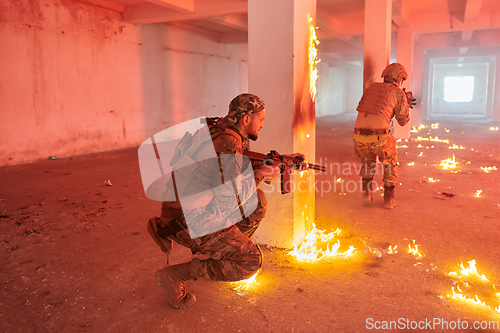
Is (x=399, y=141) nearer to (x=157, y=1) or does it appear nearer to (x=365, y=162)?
(x=365, y=162)

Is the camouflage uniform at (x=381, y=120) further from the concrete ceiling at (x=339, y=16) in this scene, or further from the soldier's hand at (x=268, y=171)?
the concrete ceiling at (x=339, y=16)

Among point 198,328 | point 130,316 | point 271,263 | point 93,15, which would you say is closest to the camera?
point 198,328

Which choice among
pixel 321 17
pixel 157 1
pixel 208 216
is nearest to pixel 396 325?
pixel 208 216

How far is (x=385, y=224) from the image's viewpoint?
12.6 ft

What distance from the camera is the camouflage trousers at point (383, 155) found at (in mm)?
4254

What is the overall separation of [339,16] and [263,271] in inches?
389

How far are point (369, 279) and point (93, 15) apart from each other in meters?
8.36

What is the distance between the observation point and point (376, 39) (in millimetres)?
7227

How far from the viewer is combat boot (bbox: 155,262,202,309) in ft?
7.37

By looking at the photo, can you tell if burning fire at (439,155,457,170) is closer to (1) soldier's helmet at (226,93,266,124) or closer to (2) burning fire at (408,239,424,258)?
(2) burning fire at (408,239,424,258)

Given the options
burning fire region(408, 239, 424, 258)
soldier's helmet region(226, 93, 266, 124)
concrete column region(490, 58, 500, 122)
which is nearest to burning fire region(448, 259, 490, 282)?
burning fire region(408, 239, 424, 258)

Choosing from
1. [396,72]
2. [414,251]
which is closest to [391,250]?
[414,251]

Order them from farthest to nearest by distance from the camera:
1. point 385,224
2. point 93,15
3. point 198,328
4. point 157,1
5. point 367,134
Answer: point 93,15 → point 157,1 → point 367,134 → point 385,224 → point 198,328

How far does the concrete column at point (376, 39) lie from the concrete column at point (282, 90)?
4.39 metres
